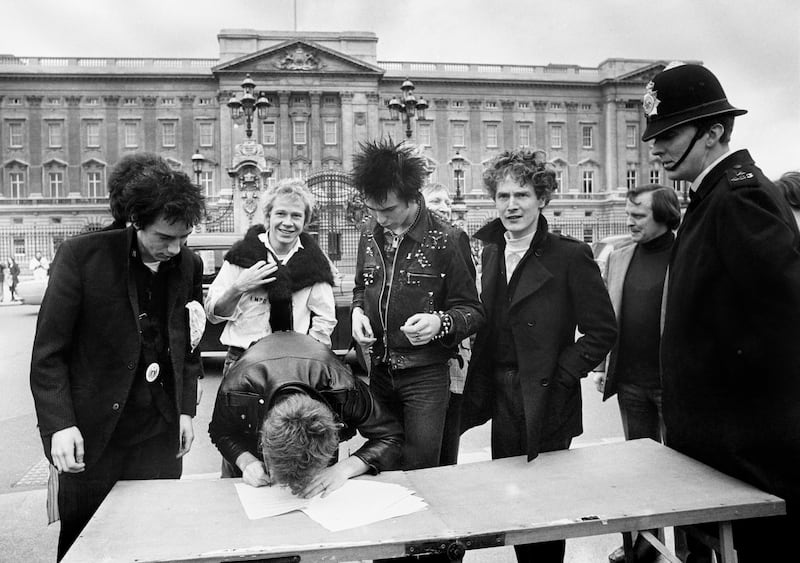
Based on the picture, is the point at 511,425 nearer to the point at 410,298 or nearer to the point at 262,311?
the point at 410,298

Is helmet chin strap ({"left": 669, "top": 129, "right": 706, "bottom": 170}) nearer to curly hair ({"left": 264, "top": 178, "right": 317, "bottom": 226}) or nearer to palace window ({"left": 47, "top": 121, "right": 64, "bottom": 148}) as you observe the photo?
curly hair ({"left": 264, "top": 178, "right": 317, "bottom": 226})

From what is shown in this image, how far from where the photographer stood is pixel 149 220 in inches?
99.3

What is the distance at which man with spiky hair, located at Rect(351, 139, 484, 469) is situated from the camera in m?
2.85

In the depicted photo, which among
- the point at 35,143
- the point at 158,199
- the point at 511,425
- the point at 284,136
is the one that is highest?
the point at 284,136

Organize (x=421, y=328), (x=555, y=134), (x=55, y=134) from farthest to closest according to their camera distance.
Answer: (x=555, y=134) < (x=55, y=134) < (x=421, y=328)

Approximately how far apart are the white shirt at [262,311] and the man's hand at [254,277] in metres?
0.10

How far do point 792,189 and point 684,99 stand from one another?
77.3 inches

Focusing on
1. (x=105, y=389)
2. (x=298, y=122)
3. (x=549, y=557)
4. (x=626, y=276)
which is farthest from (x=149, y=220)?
(x=298, y=122)

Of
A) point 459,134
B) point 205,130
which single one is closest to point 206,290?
point 205,130

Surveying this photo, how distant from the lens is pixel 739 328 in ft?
6.79

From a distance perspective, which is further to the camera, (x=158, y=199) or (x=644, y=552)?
(x=644, y=552)

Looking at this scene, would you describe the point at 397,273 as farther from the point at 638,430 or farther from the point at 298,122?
the point at 298,122

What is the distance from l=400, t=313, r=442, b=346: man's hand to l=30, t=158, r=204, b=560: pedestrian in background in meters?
1.04

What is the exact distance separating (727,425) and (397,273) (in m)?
1.55
